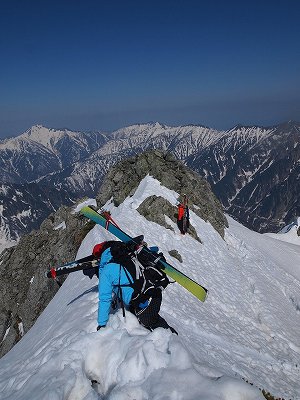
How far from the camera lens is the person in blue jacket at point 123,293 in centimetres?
938

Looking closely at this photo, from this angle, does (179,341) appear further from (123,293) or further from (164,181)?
(164,181)

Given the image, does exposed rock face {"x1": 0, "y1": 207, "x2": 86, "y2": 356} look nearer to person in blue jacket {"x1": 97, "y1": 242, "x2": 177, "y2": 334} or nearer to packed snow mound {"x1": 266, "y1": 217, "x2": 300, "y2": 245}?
person in blue jacket {"x1": 97, "y1": 242, "x2": 177, "y2": 334}

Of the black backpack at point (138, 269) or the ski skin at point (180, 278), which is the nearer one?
the black backpack at point (138, 269)

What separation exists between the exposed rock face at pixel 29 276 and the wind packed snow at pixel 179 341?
612cm

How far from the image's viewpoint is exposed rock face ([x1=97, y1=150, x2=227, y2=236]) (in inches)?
1775

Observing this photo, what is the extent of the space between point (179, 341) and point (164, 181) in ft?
124

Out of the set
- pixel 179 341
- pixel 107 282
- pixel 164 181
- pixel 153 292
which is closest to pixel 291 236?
pixel 164 181

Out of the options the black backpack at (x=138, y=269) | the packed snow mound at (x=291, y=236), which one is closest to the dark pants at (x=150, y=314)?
the black backpack at (x=138, y=269)

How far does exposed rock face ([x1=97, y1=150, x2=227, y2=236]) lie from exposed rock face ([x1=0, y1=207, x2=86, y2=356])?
11322 millimetres

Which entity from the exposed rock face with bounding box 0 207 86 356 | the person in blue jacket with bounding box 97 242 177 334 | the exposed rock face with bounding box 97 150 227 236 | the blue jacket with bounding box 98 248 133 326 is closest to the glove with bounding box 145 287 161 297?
the person in blue jacket with bounding box 97 242 177 334

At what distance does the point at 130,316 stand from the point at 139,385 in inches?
109

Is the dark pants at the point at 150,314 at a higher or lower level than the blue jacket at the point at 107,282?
lower

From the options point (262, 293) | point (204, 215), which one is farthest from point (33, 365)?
point (204, 215)

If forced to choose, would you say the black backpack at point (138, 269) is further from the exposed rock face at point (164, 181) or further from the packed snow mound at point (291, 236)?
the packed snow mound at point (291, 236)
